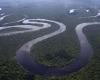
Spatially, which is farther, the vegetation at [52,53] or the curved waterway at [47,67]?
the curved waterway at [47,67]

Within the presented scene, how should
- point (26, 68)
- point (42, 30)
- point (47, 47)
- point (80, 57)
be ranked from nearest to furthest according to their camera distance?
1. point (26, 68)
2. point (80, 57)
3. point (47, 47)
4. point (42, 30)

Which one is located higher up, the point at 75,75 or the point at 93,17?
the point at 75,75

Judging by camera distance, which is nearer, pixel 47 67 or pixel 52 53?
pixel 47 67

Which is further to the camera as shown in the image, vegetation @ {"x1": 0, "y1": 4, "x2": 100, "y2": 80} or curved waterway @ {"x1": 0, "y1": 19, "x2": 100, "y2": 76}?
curved waterway @ {"x1": 0, "y1": 19, "x2": 100, "y2": 76}

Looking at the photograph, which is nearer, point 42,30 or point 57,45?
point 57,45

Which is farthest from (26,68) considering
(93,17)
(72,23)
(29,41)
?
(93,17)

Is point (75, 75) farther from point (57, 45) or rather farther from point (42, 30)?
point (42, 30)

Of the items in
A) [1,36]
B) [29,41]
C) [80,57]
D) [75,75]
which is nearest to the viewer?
[75,75]

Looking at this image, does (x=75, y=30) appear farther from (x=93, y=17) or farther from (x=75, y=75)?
(x=75, y=75)

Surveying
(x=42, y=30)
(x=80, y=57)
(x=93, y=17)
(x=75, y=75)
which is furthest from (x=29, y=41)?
(x=93, y=17)

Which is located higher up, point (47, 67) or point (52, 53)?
point (47, 67)
